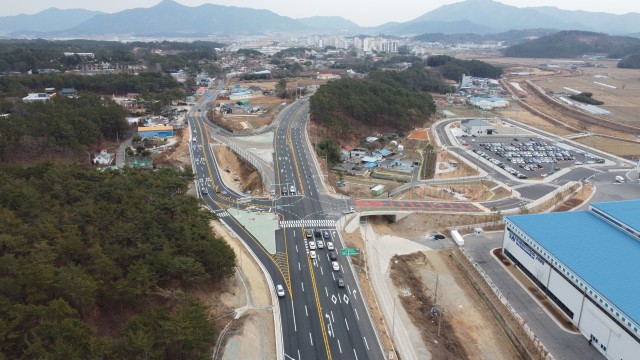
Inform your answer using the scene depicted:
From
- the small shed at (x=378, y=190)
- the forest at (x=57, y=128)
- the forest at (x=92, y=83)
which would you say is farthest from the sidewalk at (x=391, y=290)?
the forest at (x=92, y=83)

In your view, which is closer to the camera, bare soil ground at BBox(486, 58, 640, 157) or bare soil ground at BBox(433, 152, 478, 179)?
bare soil ground at BBox(433, 152, 478, 179)

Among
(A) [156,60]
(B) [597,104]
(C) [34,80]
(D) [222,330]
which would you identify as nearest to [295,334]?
(D) [222,330]

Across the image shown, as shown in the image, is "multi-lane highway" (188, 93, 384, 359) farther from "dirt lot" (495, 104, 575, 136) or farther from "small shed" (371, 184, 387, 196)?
"dirt lot" (495, 104, 575, 136)

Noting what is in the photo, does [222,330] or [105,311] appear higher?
[105,311]

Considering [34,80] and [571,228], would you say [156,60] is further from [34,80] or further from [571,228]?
[571,228]

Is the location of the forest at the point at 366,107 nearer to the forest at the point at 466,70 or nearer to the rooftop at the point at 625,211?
the rooftop at the point at 625,211

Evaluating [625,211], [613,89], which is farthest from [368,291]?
[613,89]

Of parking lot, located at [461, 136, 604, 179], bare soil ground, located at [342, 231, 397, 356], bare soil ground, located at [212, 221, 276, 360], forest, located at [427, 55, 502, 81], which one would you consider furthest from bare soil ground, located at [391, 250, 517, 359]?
forest, located at [427, 55, 502, 81]

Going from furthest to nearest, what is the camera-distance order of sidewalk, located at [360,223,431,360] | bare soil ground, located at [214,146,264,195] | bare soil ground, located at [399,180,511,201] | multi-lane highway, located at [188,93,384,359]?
bare soil ground, located at [214,146,264,195] < bare soil ground, located at [399,180,511,201] < sidewalk, located at [360,223,431,360] < multi-lane highway, located at [188,93,384,359]
